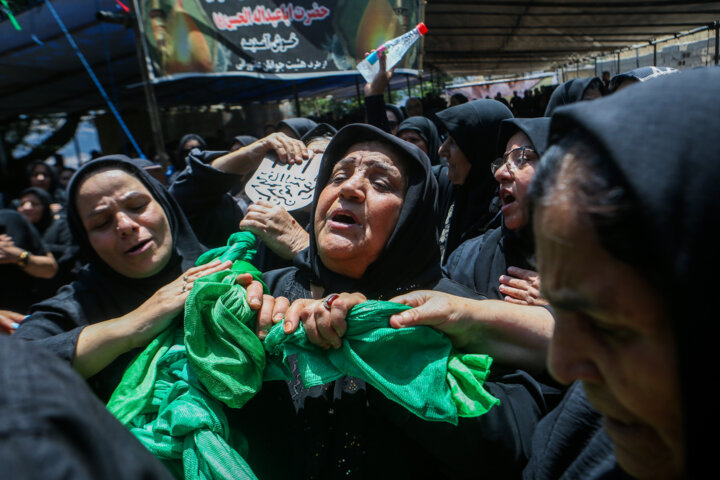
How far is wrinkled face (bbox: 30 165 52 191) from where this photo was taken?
668 centimetres

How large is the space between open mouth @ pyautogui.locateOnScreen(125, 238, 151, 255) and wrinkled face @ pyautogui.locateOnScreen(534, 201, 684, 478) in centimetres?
171

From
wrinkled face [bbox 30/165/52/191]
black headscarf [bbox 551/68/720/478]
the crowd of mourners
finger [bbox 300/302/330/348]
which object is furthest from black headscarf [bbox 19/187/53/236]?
black headscarf [bbox 551/68/720/478]

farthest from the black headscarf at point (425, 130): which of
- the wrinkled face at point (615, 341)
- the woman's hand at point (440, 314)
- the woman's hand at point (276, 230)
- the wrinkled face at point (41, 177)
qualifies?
the wrinkled face at point (41, 177)

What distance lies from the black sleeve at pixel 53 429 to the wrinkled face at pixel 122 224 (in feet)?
4.81

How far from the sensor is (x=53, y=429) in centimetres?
49

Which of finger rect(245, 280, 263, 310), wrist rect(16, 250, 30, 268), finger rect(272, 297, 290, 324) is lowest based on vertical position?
wrist rect(16, 250, 30, 268)

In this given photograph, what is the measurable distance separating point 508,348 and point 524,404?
0.57ft

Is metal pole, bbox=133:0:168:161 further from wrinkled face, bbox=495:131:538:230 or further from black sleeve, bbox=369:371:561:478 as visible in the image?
black sleeve, bbox=369:371:561:478

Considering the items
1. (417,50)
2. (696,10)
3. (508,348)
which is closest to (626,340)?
(508,348)

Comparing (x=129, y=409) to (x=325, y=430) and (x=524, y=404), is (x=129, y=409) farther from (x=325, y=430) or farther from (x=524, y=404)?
(x=524, y=404)

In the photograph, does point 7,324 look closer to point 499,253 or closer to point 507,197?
point 499,253

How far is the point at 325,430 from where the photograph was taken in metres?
1.45

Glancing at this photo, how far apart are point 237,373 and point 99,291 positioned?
3.33ft

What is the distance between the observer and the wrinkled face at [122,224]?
6.30 ft
